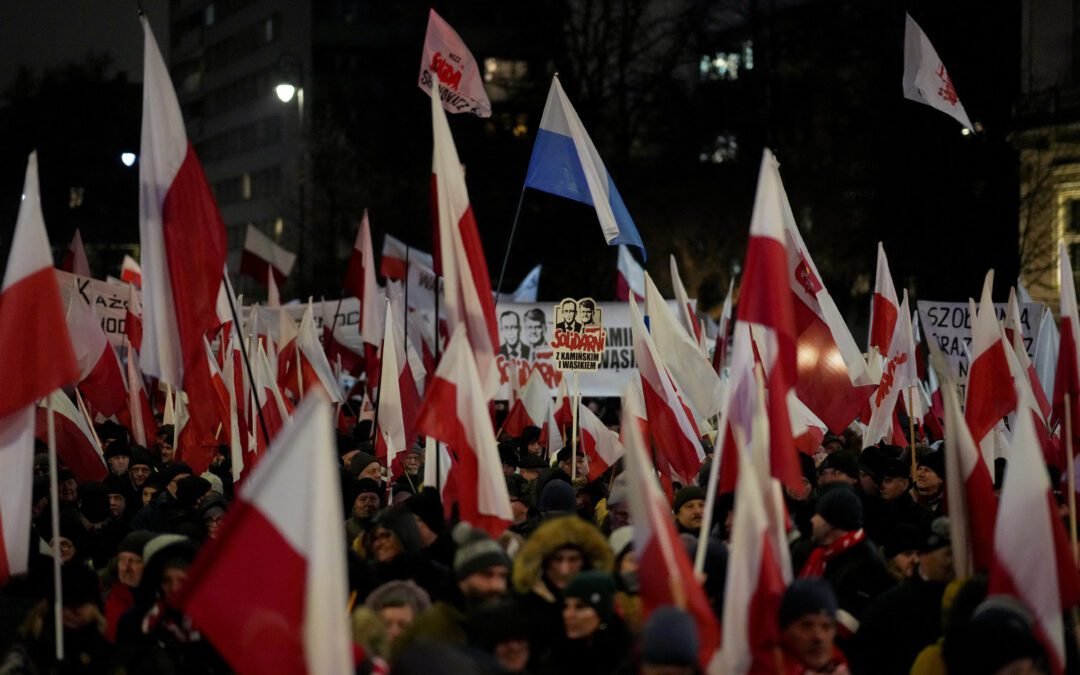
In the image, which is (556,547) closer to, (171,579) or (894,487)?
(171,579)

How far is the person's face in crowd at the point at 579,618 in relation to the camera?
6262 millimetres

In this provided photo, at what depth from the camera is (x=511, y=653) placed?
6.05m

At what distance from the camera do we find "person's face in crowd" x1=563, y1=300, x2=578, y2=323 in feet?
47.6

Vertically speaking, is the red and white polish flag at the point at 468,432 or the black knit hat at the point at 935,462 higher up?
the red and white polish flag at the point at 468,432

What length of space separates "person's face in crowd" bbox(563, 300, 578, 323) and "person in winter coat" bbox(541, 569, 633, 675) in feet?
27.0

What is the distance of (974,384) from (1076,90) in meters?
33.7

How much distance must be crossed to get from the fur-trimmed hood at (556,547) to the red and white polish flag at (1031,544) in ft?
4.90

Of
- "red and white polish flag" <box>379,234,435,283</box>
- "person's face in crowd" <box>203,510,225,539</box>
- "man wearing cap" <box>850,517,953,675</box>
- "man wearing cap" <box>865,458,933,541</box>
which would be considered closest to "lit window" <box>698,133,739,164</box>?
"red and white polish flag" <box>379,234,435,283</box>

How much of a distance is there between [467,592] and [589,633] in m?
0.61

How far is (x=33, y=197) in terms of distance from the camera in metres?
7.80

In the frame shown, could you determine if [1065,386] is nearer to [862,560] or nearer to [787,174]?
[862,560]

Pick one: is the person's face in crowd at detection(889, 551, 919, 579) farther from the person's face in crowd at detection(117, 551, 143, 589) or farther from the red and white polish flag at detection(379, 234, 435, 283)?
the red and white polish flag at detection(379, 234, 435, 283)

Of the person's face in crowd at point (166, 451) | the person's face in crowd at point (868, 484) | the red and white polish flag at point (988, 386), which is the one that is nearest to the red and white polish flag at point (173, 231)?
the person's face in crowd at point (868, 484)

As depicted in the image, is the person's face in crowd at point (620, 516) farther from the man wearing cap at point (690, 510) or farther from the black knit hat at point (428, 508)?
the black knit hat at point (428, 508)
